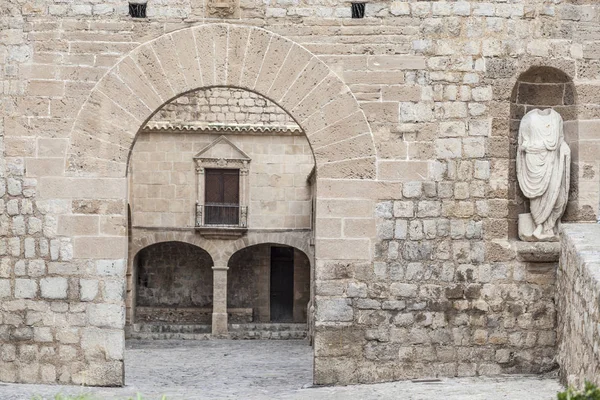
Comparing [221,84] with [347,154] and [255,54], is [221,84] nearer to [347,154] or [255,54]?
[255,54]

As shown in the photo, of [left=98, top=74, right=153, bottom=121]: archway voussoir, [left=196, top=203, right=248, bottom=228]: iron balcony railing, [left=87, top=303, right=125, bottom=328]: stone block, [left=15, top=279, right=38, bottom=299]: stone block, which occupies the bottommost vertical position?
[left=87, top=303, right=125, bottom=328]: stone block

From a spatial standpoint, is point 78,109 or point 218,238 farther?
point 218,238

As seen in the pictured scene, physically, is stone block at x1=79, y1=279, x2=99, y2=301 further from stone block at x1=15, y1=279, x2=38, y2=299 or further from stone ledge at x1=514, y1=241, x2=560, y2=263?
stone ledge at x1=514, y1=241, x2=560, y2=263

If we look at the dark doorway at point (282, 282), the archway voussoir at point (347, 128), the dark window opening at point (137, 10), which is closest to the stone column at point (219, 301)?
the dark doorway at point (282, 282)

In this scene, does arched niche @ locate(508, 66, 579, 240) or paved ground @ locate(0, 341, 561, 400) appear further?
arched niche @ locate(508, 66, 579, 240)

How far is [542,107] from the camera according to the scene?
9609mm

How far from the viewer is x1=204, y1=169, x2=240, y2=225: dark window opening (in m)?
22.7

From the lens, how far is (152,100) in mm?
9172

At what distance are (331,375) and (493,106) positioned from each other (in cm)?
292

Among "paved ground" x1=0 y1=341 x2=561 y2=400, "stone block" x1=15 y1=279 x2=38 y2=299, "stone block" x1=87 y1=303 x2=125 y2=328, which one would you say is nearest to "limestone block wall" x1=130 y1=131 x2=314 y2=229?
"paved ground" x1=0 y1=341 x2=561 y2=400

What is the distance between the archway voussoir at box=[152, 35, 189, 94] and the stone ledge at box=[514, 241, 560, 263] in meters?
3.49

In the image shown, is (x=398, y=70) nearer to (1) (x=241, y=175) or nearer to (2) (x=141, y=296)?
(1) (x=241, y=175)

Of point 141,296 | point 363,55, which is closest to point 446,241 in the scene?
point 363,55

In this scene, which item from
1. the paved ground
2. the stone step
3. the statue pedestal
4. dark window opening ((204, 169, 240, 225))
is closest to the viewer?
the paved ground
